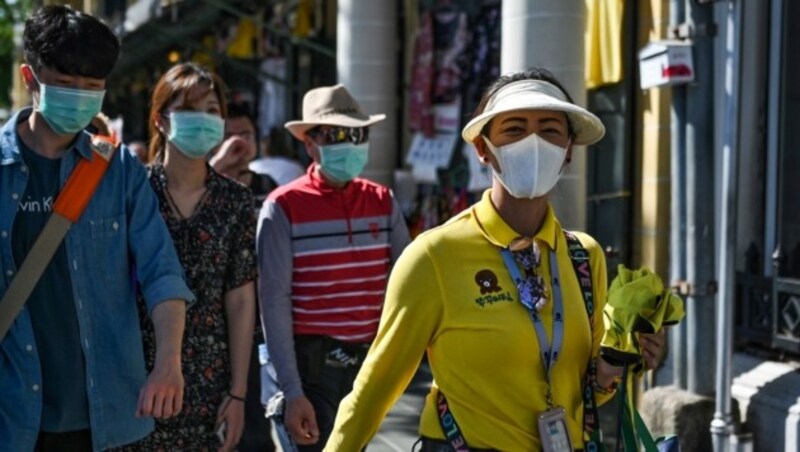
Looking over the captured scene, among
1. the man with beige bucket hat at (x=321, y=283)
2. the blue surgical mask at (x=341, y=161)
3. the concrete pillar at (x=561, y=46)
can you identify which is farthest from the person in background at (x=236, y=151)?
the concrete pillar at (x=561, y=46)

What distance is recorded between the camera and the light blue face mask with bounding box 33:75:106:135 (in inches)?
148

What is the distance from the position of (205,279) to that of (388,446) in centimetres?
371

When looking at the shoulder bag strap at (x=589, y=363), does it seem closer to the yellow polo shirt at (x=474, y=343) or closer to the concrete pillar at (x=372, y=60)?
the yellow polo shirt at (x=474, y=343)

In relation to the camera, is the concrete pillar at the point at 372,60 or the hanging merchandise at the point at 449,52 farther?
the concrete pillar at the point at 372,60

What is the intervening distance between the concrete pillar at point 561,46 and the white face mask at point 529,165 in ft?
16.4

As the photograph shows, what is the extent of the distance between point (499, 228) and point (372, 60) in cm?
928

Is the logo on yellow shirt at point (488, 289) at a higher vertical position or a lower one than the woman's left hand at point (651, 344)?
higher

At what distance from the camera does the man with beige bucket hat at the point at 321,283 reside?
5043mm

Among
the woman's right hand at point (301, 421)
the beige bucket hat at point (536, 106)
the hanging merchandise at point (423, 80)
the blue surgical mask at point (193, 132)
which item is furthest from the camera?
the hanging merchandise at point (423, 80)

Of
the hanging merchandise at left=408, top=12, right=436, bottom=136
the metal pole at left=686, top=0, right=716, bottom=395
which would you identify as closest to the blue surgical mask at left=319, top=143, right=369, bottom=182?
the metal pole at left=686, top=0, right=716, bottom=395

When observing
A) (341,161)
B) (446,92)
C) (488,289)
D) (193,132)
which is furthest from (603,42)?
(488,289)

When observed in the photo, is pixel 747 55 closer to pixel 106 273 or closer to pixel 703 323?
pixel 703 323

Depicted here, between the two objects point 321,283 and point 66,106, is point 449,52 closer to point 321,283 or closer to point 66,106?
point 321,283

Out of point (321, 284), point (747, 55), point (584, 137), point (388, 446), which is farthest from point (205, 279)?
point (747, 55)
